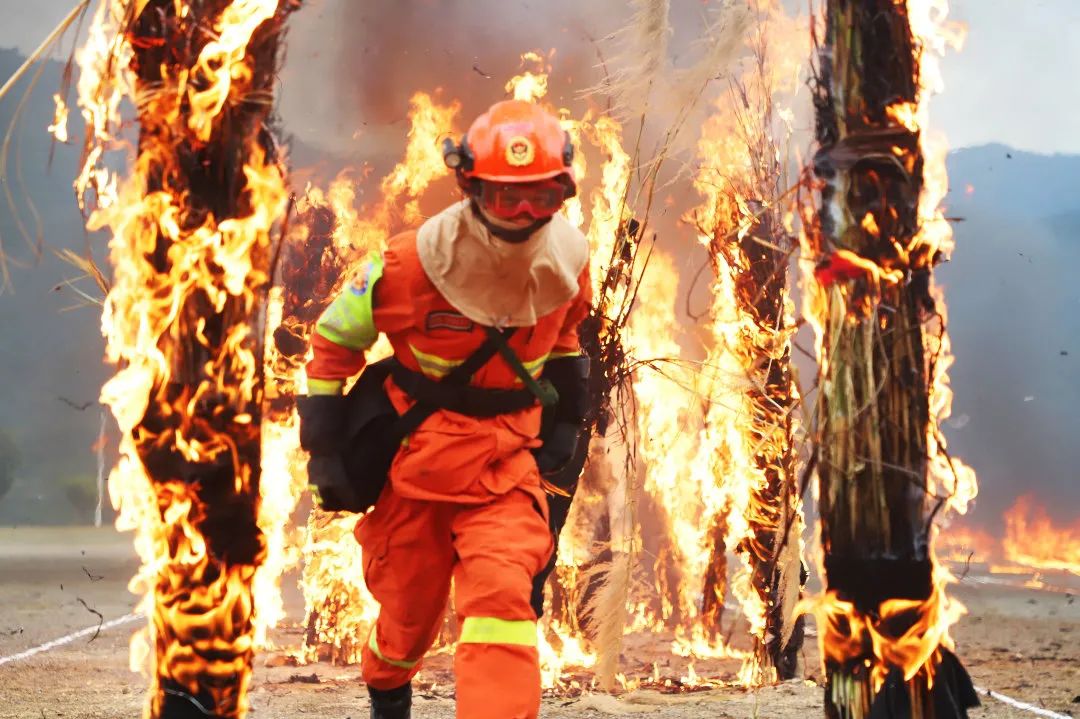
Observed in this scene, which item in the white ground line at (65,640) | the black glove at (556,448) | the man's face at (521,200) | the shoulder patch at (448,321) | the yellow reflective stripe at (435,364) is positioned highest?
the man's face at (521,200)

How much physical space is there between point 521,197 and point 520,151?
0.14 metres

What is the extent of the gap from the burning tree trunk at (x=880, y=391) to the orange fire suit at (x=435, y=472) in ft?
3.01

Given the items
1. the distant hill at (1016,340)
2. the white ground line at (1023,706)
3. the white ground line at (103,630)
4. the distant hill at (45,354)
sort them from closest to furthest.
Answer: the white ground line at (1023,706) → the white ground line at (103,630) → the distant hill at (45,354) → the distant hill at (1016,340)

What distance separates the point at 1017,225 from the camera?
31.5 meters

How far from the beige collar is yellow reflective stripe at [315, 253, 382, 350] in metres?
0.18

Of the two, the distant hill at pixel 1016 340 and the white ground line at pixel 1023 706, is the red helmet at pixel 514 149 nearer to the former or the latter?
the white ground line at pixel 1023 706

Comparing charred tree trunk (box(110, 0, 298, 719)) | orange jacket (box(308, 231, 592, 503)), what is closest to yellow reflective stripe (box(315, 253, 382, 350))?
orange jacket (box(308, 231, 592, 503))

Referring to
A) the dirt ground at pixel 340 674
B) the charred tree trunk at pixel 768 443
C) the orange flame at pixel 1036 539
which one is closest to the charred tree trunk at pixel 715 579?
the dirt ground at pixel 340 674

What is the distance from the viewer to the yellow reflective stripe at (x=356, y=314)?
12.3 feet

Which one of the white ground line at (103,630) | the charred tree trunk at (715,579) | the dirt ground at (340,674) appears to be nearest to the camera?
the white ground line at (103,630)

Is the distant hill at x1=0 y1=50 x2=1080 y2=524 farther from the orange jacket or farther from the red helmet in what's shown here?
the red helmet

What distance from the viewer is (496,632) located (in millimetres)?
3328

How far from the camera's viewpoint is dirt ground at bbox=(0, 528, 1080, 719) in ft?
20.4

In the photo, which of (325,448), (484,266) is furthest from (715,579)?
(484,266)
